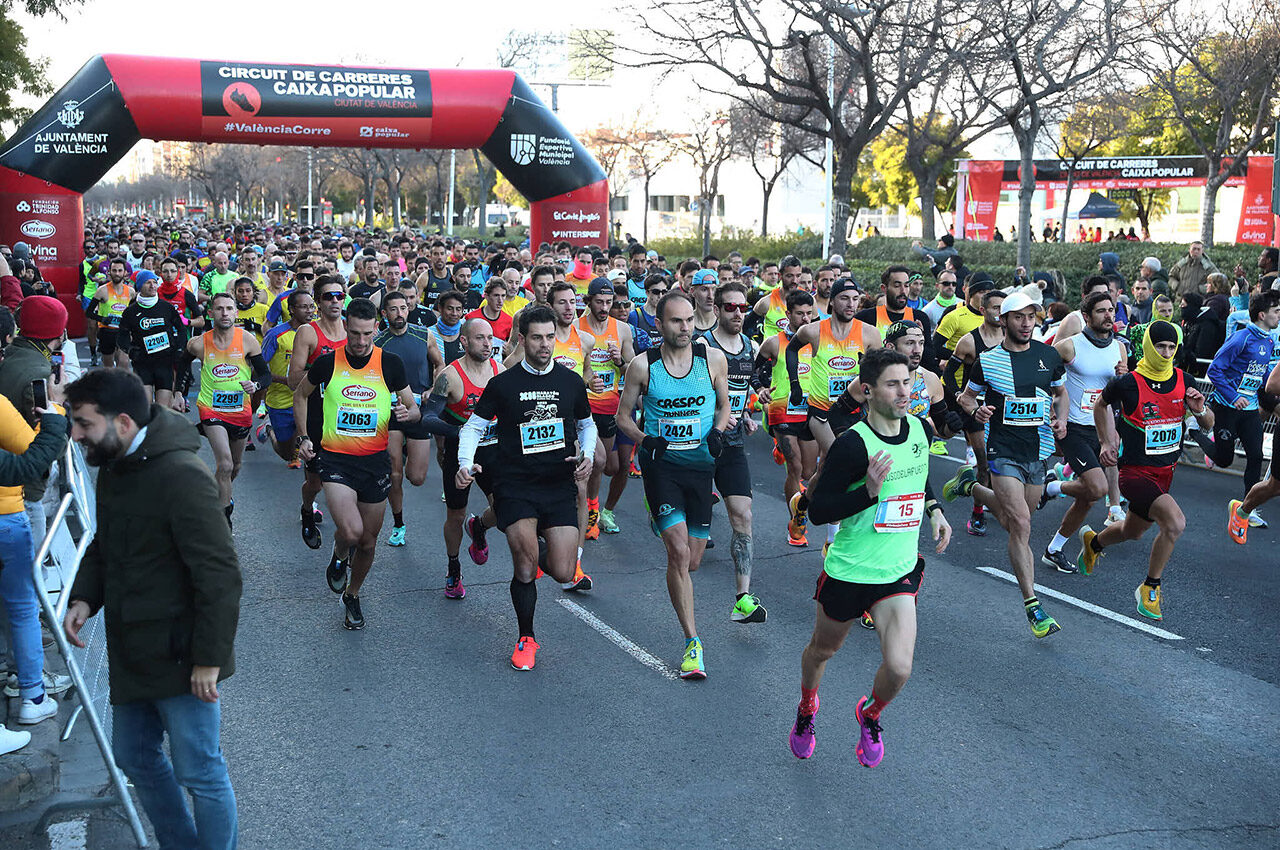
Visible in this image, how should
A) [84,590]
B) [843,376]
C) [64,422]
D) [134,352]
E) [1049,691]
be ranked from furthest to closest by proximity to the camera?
[134,352], [843,376], [1049,691], [64,422], [84,590]

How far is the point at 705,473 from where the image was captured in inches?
264

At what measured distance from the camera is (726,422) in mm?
6828

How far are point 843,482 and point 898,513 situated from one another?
264 mm

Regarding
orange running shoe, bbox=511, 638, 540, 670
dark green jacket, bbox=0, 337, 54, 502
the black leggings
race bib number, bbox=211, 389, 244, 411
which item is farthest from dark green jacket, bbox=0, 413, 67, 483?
the black leggings

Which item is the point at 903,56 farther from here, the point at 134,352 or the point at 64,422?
the point at 64,422

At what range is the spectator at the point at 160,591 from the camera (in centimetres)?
375

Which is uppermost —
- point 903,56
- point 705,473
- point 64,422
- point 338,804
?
point 903,56

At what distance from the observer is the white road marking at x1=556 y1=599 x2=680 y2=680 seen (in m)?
6.54

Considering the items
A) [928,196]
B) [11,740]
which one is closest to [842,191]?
[928,196]

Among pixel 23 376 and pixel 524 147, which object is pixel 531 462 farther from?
pixel 524 147

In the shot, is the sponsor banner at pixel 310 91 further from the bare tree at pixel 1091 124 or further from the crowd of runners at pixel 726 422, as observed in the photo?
the bare tree at pixel 1091 124

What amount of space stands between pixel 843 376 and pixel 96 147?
605 inches

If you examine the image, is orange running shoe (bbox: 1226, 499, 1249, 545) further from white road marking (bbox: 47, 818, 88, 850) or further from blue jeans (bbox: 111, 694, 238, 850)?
white road marking (bbox: 47, 818, 88, 850)

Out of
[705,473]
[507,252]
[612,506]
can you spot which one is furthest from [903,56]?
[705,473]
